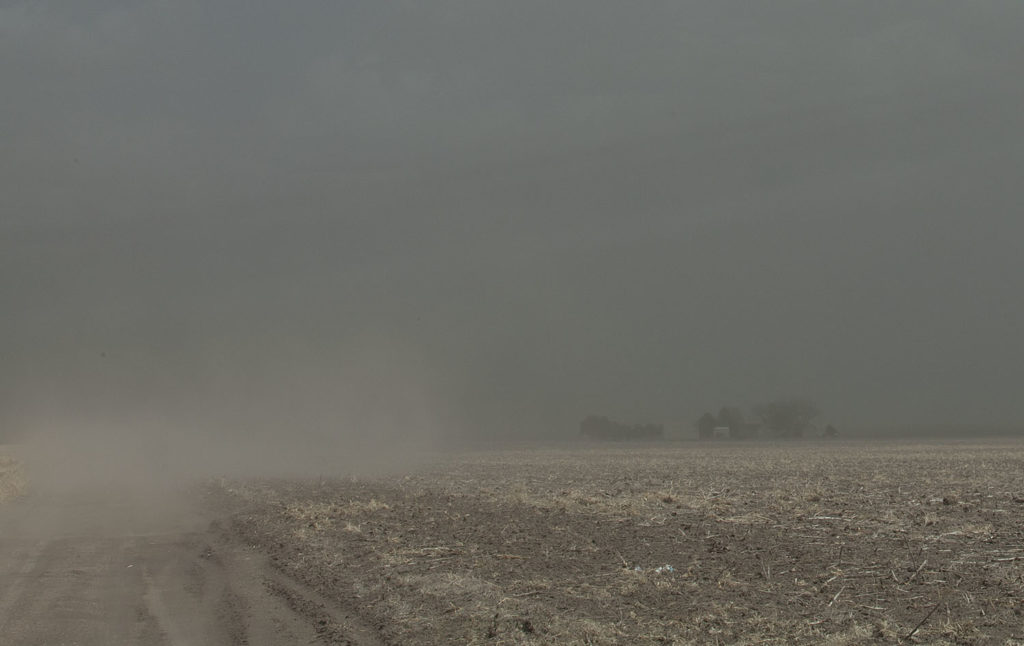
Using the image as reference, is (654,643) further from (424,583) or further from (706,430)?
(706,430)

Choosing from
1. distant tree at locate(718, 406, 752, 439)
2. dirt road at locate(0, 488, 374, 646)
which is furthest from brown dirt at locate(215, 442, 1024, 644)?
distant tree at locate(718, 406, 752, 439)

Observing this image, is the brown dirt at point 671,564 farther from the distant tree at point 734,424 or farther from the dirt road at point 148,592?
the distant tree at point 734,424

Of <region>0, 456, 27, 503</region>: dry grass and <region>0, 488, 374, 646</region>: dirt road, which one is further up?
<region>0, 488, 374, 646</region>: dirt road

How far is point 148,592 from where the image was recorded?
1467cm

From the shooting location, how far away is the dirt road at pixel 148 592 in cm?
1158

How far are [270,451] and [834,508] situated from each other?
7628 cm

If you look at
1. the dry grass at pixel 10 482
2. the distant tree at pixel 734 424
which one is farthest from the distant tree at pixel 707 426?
the dry grass at pixel 10 482

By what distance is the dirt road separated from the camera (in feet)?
38.0

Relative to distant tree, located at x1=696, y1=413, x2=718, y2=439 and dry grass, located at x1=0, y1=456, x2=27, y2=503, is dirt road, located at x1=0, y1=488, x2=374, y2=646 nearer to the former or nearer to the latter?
dry grass, located at x1=0, y1=456, x2=27, y2=503

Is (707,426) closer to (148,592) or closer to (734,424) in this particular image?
(734,424)

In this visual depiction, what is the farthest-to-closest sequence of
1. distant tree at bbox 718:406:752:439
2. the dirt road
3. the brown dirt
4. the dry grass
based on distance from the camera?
distant tree at bbox 718:406:752:439 < the dry grass < the dirt road < the brown dirt

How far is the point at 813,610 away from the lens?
11156 mm

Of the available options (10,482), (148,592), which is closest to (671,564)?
(148,592)

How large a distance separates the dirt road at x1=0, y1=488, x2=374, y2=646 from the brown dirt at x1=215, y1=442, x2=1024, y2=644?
763 millimetres
